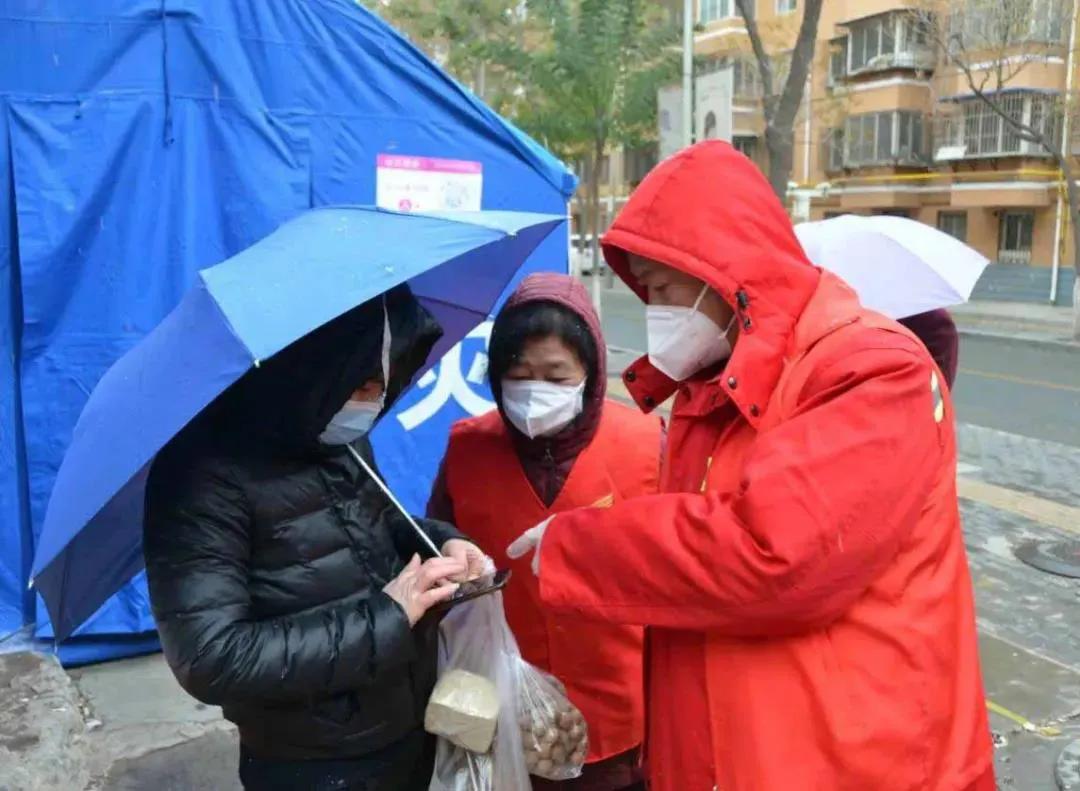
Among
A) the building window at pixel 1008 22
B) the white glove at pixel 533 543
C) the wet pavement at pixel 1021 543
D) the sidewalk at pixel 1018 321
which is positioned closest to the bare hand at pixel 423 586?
the white glove at pixel 533 543

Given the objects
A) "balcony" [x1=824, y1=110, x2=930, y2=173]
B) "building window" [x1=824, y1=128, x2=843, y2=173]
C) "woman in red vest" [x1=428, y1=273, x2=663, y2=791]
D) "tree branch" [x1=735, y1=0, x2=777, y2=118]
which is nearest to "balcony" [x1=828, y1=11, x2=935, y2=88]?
"balcony" [x1=824, y1=110, x2=930, y2=173]

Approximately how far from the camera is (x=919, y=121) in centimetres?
2809

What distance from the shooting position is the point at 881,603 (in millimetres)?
1440

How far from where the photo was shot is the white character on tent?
4512 mm

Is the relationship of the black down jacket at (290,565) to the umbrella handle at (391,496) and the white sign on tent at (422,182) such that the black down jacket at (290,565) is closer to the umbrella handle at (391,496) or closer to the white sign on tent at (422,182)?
the umbrella handle at (391,496)

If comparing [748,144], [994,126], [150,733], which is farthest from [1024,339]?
[748,144]

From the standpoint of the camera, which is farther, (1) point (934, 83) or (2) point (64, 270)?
(1) point (934, 83)

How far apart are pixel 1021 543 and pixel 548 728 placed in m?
4.90

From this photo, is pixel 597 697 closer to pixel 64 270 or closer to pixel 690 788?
pixel 690 788

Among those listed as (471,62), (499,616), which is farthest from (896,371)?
(471,62)

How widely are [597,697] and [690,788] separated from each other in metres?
0.74

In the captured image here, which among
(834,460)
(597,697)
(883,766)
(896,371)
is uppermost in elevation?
(896,371)

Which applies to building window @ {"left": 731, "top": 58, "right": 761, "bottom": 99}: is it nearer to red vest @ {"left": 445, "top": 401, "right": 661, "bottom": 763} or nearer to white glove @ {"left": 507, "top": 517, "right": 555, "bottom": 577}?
red vest @ {"left": 445, "top": 401, "right": 661, "bottom": 763}

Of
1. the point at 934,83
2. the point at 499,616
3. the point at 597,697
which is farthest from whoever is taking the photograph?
the point at 934,83
